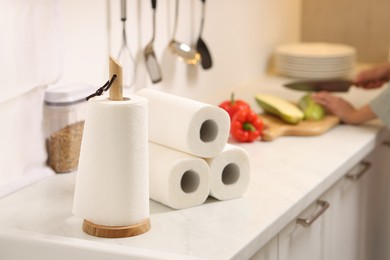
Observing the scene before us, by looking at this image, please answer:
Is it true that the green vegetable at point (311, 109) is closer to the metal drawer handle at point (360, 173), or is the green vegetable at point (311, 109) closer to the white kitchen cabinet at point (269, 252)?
the metal drawer handle at point (360, 173)

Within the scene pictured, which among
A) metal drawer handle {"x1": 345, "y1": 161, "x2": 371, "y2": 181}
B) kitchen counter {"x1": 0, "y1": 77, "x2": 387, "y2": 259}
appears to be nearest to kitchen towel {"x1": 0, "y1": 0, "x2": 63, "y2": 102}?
kitchen counter {"x1": 0, "y1": 77, "x2": 387, "y2": 259}

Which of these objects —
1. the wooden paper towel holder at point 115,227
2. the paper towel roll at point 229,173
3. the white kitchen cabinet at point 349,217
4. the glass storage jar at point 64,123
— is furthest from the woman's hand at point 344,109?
the wooden paper towel holder at point 115,227

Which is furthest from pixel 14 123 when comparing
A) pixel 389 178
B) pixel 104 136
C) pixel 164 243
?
pixel 389 178

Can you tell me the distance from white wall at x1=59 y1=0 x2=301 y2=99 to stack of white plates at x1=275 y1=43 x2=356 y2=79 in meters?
0.09

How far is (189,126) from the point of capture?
1.49 metres

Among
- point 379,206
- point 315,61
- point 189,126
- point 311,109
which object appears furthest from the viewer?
point 315,61

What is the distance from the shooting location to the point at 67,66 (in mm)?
1756

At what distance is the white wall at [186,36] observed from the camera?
1795 mm

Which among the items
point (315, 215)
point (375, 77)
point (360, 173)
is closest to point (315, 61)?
point (375, 77)

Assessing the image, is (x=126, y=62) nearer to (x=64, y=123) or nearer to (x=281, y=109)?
(x=64, y=123)

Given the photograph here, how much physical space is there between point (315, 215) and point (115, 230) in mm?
557

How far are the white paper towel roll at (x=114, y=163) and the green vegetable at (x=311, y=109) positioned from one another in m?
0.94

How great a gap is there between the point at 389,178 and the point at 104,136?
50.2 inches

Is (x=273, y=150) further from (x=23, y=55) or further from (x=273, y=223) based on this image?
(x=23, y=55)
